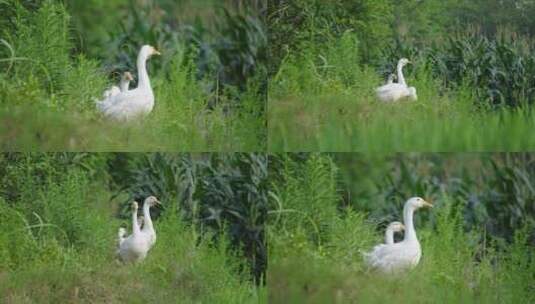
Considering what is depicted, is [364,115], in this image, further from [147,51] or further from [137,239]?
[137,239]

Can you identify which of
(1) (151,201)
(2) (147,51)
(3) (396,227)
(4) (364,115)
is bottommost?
(3) (396,227)

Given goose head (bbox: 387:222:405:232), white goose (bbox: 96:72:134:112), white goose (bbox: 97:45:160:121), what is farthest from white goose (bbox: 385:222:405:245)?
white goose (bbox: 96:72:134:112)

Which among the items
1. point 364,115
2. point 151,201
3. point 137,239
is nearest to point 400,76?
point 364,115

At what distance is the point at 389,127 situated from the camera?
13.7ft

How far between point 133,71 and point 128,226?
640 millimetres

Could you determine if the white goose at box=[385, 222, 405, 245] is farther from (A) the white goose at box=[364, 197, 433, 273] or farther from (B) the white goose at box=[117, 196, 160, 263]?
(B) the white goose at box=[117, 196, 160, 263]

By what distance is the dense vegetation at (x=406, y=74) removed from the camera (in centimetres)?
416

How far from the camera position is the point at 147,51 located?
4.09m

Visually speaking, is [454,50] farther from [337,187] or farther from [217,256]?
[217,256]

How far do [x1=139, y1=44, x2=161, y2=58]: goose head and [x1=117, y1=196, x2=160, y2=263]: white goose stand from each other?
0.59 meters

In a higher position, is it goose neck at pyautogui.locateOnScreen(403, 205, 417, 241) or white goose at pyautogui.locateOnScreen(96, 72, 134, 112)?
white goose at pyautogui.locateOnScreen(96, 72, 134, 112)

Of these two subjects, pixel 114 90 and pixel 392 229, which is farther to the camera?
pixel 392 229

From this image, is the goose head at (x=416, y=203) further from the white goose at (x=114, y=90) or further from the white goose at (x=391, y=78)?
the white goose at (x=114, y=90)

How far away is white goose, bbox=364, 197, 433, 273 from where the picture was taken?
13.6 ft
